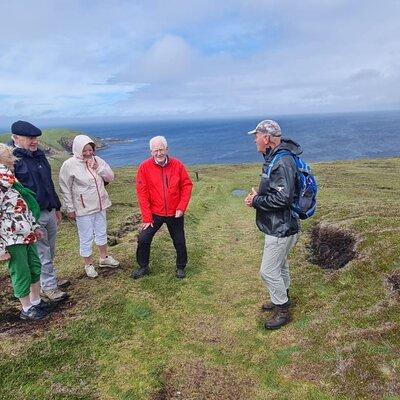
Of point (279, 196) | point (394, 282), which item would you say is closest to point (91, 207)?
point (279, 196)

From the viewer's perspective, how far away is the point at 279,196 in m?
8.26

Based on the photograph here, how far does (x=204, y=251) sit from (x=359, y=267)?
627 cm

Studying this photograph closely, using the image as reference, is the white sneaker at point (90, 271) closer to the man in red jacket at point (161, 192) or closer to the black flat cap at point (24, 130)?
the man in red jacket at point (161, 192)

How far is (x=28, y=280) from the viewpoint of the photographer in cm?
928

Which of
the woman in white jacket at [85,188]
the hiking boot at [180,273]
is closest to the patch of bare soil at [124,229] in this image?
the woman in white jacket at [85,188]

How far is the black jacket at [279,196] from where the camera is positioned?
822 centimetres

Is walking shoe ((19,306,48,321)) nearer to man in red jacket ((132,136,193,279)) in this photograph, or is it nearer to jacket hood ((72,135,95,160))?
man in red jacket ((132,136,193,279))

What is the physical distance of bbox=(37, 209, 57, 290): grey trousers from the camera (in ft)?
34.5

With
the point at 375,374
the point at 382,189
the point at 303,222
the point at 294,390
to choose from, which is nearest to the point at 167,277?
the point at 294,390

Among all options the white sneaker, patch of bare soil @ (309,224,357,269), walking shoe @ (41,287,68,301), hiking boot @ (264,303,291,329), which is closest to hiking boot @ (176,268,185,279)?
the white sneaker

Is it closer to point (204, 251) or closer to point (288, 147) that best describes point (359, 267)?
point (288, 147)

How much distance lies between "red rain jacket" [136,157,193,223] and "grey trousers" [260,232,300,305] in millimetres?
3608

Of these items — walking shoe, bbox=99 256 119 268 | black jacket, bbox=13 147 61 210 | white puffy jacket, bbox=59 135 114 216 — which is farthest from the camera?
walking shoe, bbox=99 256 119 268

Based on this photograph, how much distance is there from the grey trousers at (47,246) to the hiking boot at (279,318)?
636 centimetres
